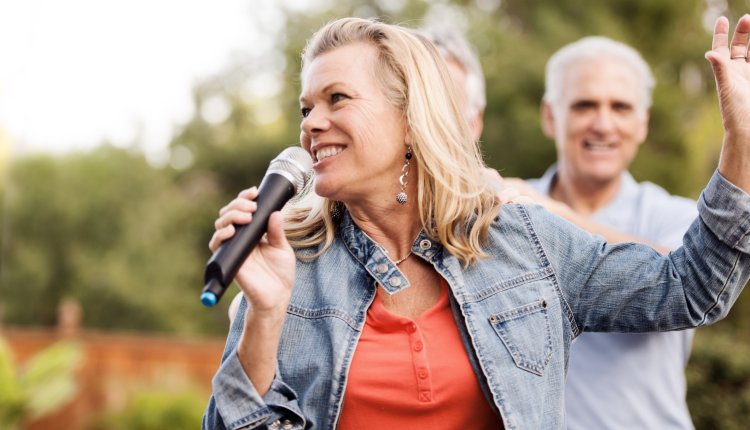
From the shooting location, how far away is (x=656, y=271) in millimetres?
2080

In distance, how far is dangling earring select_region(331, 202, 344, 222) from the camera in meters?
2.29

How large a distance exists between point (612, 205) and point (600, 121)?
0.98 feet

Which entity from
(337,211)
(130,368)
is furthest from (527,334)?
(130,368)

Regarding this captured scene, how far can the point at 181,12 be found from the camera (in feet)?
67.8

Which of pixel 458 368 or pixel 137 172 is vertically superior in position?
pixel 458 368

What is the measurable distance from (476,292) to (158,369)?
9.48 meters

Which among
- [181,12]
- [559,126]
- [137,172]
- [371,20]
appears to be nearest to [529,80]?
[137,172]

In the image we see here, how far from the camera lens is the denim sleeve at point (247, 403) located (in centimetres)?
192

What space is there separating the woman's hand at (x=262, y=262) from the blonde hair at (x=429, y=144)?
26cm

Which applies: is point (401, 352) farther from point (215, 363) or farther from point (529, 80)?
point (529, 80)

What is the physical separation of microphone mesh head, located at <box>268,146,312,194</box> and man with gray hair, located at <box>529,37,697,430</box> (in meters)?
0.90

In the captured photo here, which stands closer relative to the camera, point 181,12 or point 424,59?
point 424,59

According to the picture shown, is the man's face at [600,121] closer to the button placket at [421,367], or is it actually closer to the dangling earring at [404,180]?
the dangling earring at [404,180]

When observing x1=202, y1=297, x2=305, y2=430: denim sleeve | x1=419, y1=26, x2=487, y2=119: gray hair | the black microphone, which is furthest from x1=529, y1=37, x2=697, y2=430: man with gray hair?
x1=202, y1=297, x2=305, y2=430: denim sleeve
